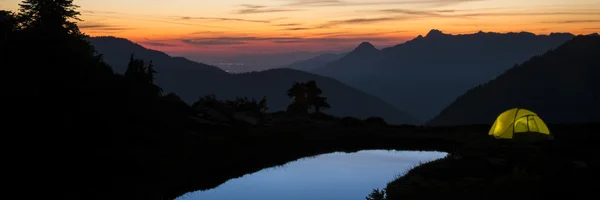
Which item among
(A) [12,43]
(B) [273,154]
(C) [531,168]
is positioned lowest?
(B) [273,154]

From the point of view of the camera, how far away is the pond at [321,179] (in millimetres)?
21453

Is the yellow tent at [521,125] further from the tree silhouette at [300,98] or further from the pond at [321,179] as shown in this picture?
the tree silhouette at [300,98]

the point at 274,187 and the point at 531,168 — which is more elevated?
the point at 531,168

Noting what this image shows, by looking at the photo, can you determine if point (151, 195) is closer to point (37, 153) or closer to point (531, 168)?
point (37, 153)

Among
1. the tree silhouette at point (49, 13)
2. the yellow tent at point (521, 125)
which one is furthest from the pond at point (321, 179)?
the tree silhouette at point (49, 13)

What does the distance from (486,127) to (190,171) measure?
1202 inches

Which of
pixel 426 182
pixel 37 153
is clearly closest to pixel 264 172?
pixel 426 182

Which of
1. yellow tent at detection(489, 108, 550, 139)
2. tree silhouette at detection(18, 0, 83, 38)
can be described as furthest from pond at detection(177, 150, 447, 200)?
tree silhouette at detection(18, 0, 83, 38)

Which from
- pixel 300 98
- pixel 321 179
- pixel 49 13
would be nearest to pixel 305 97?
pixel 300 98

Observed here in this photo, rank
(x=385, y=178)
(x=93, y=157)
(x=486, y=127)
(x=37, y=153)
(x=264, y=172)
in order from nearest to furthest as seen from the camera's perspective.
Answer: (x=37, y=153), (x=93, y=157), (x=385, y=178), (x=264, y=172), (x=486, y=127)

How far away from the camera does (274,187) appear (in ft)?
76.0

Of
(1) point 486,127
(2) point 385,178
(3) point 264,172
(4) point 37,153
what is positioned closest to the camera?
(4) point 37,153

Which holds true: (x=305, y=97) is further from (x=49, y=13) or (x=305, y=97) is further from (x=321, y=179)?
(x=321, y=179)

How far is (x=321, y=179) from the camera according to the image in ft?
82.8
